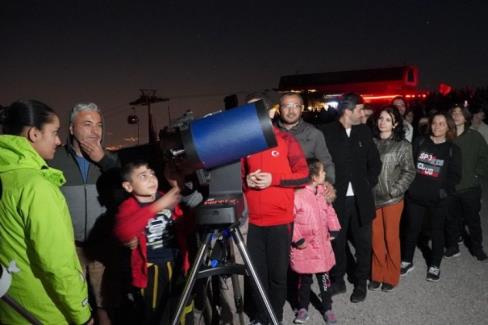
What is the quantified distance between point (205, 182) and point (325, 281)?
1843 mm

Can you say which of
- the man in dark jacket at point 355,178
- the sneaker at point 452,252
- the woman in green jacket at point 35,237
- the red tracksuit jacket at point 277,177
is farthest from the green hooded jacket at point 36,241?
the sneaker at point 452,252

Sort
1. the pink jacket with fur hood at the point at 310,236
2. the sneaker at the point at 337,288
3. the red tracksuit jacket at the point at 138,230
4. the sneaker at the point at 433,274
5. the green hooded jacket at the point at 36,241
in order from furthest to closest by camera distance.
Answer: the sneaker at the point at 433,274 → the sneaker at the point at 337,288 → the pink jacket with fur hood at the point at 310,236 → the red tracksuit jacket at the point at 138,230 → the green hooded jacket at the point at 36,241

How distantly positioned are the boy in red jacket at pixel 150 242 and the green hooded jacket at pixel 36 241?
0.44 meters

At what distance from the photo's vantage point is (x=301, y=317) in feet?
10.7

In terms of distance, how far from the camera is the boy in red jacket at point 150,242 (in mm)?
2301

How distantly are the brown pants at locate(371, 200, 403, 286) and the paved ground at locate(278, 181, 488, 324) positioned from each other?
165 millimetres

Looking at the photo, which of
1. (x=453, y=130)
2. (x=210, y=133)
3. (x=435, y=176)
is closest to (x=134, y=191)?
(x=210, y=133)

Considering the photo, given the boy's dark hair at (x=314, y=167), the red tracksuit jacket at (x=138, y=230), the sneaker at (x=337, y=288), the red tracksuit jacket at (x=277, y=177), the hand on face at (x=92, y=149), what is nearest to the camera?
the red tracksuit jacket at (x=138, y=230)

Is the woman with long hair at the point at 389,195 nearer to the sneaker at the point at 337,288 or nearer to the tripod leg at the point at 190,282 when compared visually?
the sneaker at the point at 337,288

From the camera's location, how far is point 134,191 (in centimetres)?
238

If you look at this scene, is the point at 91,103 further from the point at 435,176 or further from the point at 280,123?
the point at 435,176

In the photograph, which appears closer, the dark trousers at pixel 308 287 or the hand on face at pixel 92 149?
the hand on face at pixel 92 149

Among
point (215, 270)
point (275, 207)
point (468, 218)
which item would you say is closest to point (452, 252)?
point (468, 218)

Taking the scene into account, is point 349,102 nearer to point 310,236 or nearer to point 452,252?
point 310,236
